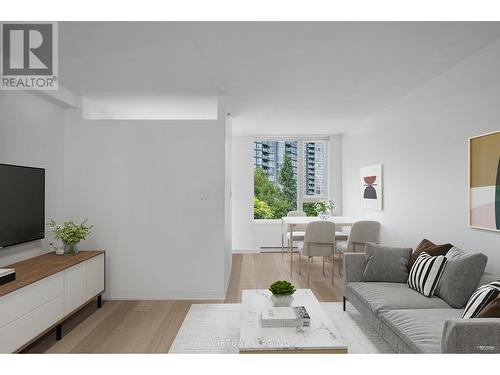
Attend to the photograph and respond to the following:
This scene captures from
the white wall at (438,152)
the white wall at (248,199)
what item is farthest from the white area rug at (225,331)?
the white wall at (248,199)

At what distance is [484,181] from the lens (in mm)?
2947

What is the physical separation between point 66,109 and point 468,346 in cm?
453

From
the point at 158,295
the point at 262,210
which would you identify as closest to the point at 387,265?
the point at 158,295

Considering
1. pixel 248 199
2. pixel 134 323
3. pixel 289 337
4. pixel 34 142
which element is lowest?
pixel 134 323

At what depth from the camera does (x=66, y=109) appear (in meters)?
4.37

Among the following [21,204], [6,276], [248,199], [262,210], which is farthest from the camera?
[262,210]

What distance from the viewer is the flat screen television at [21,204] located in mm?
3047

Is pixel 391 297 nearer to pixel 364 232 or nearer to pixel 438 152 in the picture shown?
pixel 438 152

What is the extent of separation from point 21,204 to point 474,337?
3.55 metres

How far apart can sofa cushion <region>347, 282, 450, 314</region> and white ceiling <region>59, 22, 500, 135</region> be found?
2.03 meters

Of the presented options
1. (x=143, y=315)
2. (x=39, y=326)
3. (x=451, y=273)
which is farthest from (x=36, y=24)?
(x=451, y=273)

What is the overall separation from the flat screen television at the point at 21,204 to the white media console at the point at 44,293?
0.89 ft

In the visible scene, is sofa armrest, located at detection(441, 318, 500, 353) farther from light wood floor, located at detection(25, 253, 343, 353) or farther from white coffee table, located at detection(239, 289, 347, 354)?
light wood floor, located at detection(25, 253, 343, 353)

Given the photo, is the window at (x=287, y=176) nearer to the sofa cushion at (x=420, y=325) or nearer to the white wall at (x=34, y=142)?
the white wall at (x=34, y=142)
